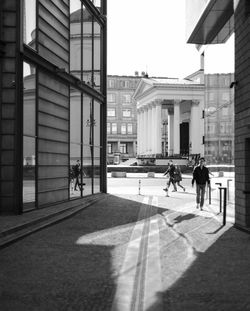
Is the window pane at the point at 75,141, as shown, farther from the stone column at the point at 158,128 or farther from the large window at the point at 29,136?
the stone column at the point at 158,128

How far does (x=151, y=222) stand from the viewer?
1312cm

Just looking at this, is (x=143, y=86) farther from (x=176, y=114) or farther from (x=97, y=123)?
(x=97, y=123)

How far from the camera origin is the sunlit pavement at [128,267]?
5.57 m

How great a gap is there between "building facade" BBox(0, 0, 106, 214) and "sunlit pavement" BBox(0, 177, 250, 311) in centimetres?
273

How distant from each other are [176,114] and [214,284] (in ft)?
261

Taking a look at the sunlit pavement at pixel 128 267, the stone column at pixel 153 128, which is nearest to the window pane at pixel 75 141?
the sunlit pavement at pixel 128 267

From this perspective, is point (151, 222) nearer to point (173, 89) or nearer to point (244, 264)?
point (244, 264)

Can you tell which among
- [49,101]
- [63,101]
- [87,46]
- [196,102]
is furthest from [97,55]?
[196,102]

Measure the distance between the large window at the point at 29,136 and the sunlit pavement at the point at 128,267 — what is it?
216 cm

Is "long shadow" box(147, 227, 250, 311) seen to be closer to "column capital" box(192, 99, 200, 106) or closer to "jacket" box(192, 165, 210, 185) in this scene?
"jacket" box(192, 165, 210, 185)

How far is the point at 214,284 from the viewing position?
633 centimetres

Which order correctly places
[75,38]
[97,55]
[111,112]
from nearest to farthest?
[75,38] → [97,55] → [111,112]

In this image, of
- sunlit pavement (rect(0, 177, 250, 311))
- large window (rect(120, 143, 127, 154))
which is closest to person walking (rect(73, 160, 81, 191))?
sunlit pavement (rect(0, 177, 250, 311))

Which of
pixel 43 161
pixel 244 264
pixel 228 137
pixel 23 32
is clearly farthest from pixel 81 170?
pixel 244 264
